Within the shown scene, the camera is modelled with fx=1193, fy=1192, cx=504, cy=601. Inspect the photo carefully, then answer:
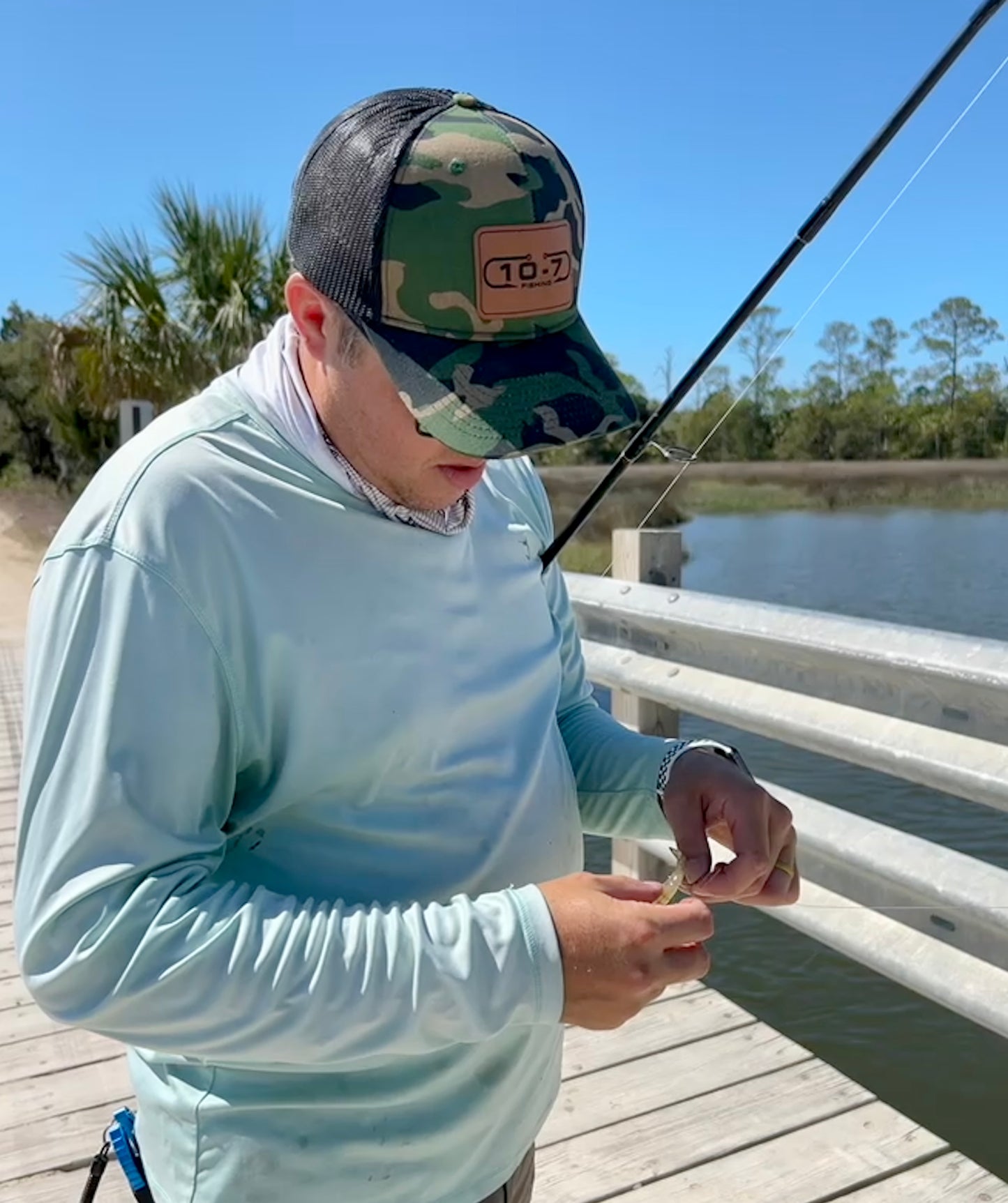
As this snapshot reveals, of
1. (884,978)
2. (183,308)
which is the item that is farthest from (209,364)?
(884,978)

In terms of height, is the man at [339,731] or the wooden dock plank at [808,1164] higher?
the man at [339,731]

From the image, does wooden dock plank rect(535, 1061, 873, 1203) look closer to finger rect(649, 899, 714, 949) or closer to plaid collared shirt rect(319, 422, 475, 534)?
finger rect(649, 899, 714, 949)

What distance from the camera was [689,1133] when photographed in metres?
2.45

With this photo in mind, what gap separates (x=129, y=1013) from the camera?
37.9 inches

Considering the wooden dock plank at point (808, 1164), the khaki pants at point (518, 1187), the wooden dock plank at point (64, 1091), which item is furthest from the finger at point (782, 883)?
the wooden dock plank at point (64, 1091)

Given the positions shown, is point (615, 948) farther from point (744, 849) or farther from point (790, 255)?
point (790, 255)

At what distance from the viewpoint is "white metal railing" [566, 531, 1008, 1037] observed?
7.27 ft

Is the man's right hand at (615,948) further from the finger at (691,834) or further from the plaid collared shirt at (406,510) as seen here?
the plaid collared shirt at (406,510)

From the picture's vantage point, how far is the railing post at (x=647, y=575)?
3486mm

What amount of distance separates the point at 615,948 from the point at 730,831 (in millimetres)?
371

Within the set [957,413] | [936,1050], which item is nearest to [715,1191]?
[936,1050]

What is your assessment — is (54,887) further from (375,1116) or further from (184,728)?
(375,1116)

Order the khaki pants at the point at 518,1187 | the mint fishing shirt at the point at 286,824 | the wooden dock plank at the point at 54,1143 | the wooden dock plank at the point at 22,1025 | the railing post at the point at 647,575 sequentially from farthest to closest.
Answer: the railing post at the point at 647,575 → the wooden dock plank at the point at 22,1025 → the wooden dock plank at the point at 54,1143 → the khaki pants at the point at 518,1187 → the mint fishing shirt at the point at 286,824

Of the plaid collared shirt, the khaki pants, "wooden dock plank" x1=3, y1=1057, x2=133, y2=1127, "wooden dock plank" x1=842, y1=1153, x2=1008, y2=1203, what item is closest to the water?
"wooden dock plank" x1=842, y1=1153, x2=1008, y2=1203
